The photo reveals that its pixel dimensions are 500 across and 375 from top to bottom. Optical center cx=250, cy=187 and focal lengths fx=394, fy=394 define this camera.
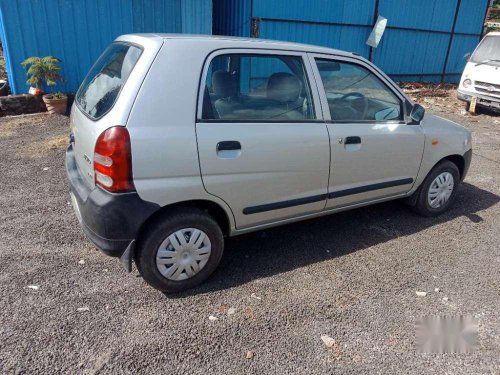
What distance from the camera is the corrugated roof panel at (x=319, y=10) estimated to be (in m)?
9.55

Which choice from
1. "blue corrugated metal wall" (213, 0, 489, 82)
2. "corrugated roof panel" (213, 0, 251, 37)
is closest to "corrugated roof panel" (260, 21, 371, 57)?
"blue corrugated metal wall" (213, 0, 489, 82)

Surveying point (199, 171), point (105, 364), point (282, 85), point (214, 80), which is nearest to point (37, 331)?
point (105, 364)

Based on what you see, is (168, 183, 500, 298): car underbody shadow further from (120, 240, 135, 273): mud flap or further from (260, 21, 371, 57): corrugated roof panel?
(260, 21, 371, 57): corrugated roof panel

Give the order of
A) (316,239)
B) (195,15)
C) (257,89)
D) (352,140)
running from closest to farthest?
(257,89)
(352,140)
(316,239)
(195,15)

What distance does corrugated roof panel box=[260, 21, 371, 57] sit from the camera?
9.77m

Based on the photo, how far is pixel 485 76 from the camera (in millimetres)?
8906

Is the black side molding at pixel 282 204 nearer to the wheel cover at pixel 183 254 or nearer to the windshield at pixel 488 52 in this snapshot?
the wheel cover at pixel 183 254

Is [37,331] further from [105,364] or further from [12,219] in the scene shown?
[12,219]

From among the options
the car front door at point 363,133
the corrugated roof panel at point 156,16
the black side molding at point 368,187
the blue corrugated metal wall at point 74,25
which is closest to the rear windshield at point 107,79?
the car front door at point 363,133

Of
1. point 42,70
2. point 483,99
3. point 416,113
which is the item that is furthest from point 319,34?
point 416,113

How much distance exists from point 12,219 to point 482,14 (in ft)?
52.6

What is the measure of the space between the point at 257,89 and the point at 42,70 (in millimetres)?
5739

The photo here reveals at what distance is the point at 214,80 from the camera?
2727 millimetres

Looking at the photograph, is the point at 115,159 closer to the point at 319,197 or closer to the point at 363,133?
the point at 319,197
